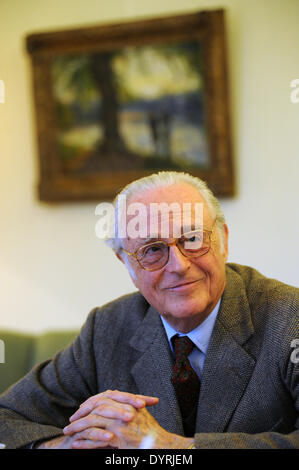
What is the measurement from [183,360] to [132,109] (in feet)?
3.92

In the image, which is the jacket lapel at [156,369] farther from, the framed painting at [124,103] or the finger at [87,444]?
the framed painting at [124,103]

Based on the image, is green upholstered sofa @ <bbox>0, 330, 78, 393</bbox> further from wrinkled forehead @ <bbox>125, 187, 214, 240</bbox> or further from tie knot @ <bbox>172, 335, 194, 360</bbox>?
wrinkled forehead @ <bbox>125, 187, 214, 240</bbox>

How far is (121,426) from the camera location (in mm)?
1053

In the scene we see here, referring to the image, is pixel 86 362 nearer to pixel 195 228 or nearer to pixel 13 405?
pixel 13 405

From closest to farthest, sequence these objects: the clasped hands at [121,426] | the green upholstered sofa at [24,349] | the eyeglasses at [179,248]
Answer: the clasped hands at [121,426] → the eyeglasses at [179,248] → the green upholstered sofa at [24,349]

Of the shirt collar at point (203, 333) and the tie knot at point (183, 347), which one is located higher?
the shirt collar at point (203, 333)

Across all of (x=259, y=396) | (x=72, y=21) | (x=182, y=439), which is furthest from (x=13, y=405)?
(x=72, y=21)

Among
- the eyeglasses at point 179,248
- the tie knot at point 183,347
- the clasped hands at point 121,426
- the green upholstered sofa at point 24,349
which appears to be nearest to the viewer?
the clasped hands at point 121,426

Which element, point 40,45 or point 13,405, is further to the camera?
point 40,45

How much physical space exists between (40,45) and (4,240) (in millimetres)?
813

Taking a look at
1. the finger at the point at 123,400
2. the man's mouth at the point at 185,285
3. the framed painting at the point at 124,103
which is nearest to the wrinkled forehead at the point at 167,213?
the man's mouth at the point at 185,285

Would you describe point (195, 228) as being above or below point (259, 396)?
above

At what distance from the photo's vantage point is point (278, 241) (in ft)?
5.07

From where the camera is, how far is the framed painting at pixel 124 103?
78.7 inches
